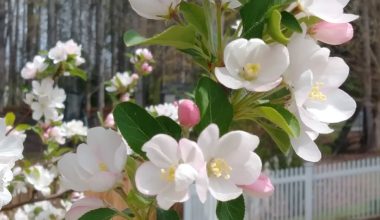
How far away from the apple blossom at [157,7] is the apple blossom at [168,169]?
0.17 m

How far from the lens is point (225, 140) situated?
1.48ft

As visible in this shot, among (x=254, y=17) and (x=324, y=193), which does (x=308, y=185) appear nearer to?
(x=324, y=193)

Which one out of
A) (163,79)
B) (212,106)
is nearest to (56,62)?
(212,106)

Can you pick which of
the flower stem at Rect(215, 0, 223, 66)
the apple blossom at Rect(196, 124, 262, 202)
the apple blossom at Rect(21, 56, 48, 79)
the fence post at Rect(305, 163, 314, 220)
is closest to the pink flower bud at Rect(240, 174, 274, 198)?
the apple blossom at Rect(196, 124, 262, 202)

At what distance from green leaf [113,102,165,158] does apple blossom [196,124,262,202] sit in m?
0.07

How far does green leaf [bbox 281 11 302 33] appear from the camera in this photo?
1.59 feet

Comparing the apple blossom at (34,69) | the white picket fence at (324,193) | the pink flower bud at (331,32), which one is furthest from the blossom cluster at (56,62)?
the white picket fence at (324,193)

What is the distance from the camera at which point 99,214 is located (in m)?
0.51

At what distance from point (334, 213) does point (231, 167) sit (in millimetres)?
5732

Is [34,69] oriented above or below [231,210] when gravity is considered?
below

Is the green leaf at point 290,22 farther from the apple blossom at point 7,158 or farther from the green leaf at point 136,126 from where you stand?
the apple blossom at point 7,158

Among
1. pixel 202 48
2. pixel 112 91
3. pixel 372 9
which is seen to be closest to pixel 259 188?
pixel 202 48

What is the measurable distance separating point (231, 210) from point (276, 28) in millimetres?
166

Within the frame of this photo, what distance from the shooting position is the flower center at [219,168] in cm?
46
